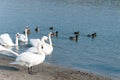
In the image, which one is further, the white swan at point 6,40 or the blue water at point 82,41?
the white swan at point 6,40

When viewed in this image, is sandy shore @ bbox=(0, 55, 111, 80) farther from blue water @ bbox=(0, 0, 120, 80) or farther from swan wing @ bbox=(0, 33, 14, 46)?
swan wing @ bbox=(0, 33, 14, 46)

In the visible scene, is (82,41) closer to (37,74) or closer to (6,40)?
(6,40)

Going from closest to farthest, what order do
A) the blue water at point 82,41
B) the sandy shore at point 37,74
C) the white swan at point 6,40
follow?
the sandy shore at point 37,74 → the blue water at point 82,41 → the white swan at point 6,40

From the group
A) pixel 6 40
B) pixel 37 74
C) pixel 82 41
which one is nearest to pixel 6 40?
pixel 6 40

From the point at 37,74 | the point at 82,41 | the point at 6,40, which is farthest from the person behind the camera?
the point at 82,41

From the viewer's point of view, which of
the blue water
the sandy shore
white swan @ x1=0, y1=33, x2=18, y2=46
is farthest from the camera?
white swan @ x1=0, y1=33, x2=18, y2=46

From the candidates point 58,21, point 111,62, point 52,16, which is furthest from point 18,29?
point 111,62

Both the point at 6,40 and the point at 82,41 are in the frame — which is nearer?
the point at 6,40

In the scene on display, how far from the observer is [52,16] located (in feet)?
148

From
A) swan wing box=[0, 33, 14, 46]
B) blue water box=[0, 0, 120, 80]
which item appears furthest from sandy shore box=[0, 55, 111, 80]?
swan wing box=[0, 33, 14, 46]

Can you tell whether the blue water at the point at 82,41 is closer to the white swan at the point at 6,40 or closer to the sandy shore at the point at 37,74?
the white swan at the point at 6,40

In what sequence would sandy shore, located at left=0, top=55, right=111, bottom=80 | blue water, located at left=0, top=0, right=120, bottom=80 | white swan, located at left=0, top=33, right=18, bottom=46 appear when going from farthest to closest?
white swan, located at left=0, top=33, right=18, bottom=46, blue water, located at left=0, top=0, right=120, bottom=80, sandy shore, located at left=0, top=55, right=111, bottom=80

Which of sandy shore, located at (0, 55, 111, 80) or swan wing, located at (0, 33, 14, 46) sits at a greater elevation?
swan wing, located at (0, 33, 14, 46)

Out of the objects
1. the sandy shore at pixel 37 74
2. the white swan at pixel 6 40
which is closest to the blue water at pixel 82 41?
the white swan at pixel 6 40
